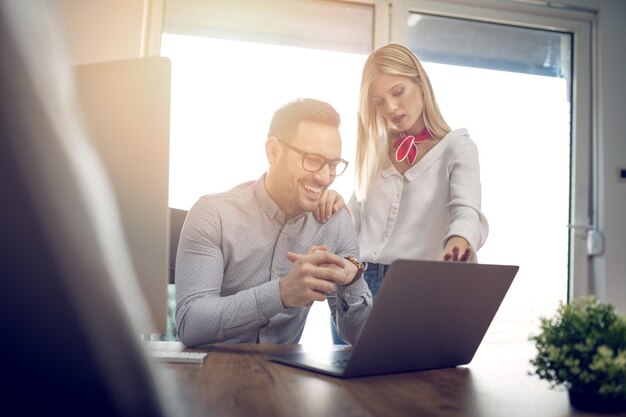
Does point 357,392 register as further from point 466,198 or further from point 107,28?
point 107,28

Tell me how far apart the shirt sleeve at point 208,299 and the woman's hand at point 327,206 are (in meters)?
0.35

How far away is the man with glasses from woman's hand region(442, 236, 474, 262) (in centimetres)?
23

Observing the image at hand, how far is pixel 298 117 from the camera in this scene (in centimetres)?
177

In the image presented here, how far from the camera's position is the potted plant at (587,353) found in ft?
2.06

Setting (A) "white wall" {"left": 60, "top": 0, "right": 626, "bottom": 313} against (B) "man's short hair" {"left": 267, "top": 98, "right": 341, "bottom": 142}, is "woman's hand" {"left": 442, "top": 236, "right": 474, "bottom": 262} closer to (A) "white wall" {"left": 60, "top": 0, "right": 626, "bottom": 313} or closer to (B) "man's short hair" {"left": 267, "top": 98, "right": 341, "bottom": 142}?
(B) "man's short hair" {"left": 267, "top": 98, "right": 341, "bottom": 142}

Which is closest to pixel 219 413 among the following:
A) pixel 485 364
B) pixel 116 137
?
pixel 116 137

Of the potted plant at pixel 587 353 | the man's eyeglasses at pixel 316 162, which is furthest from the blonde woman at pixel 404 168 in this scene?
the potted plant at pixel 587 353

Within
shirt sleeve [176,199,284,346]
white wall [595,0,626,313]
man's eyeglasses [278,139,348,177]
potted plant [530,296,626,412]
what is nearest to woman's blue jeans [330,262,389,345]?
man's eyeglasses [278,139,348,177]

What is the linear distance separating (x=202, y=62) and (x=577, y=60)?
2.16m

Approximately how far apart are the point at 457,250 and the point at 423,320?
68cm

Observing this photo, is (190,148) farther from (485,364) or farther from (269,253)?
(485,364)

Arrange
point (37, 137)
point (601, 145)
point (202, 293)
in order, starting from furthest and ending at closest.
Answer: point (601, 145), point (202, 293), point (37, 137)

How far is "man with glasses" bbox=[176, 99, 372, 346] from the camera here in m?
1.17

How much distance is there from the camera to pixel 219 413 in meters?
0.57
